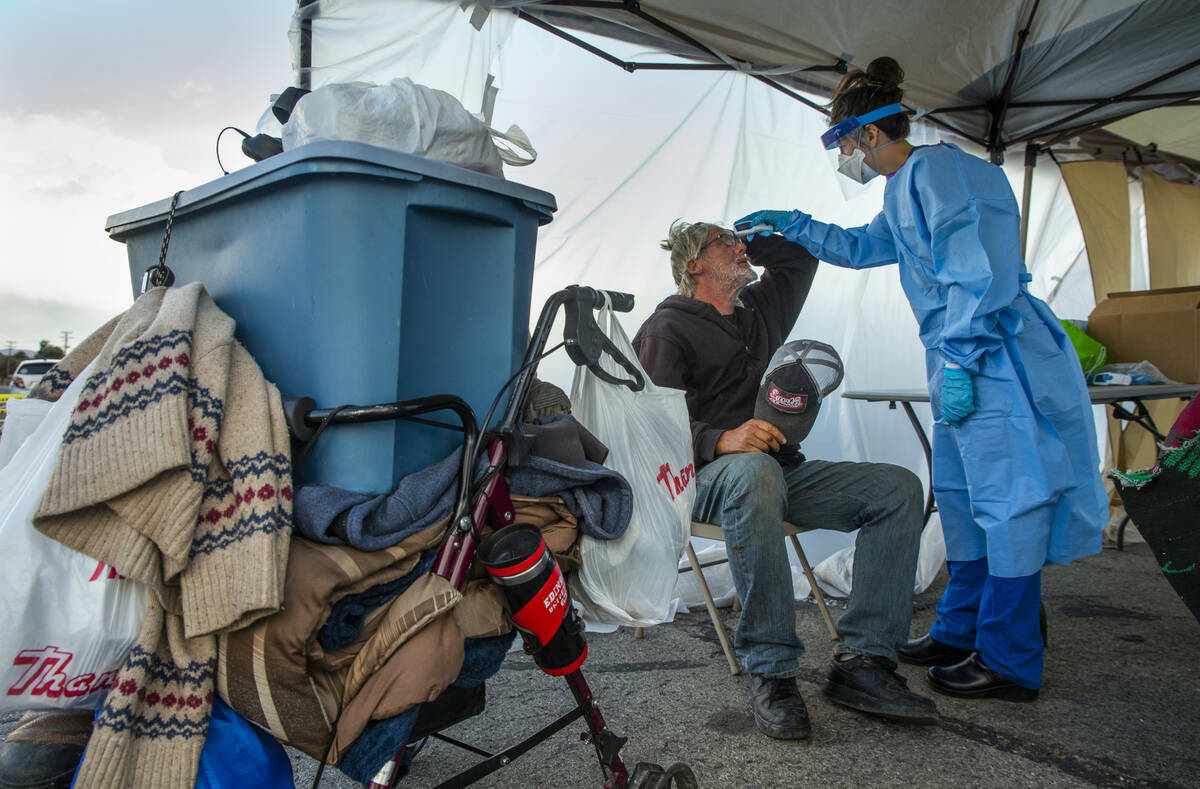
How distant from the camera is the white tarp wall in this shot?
2639mm

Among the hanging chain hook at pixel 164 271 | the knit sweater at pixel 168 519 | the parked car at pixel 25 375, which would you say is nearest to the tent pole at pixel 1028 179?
the hanging chain hook at pixel 164 271

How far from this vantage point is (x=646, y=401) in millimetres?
1546

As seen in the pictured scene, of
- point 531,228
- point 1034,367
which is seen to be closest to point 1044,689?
point 1034,367

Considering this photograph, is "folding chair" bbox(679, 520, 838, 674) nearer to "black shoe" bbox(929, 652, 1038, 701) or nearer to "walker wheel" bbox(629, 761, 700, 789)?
"black shoe" bbox(929, 652, 1038, 701)

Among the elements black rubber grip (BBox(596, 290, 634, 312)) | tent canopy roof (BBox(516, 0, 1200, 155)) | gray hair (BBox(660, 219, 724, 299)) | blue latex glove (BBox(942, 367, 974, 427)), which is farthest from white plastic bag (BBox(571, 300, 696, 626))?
tent canopy roof (BBox(516, 0, 1200, 155))

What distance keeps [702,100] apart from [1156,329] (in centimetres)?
231

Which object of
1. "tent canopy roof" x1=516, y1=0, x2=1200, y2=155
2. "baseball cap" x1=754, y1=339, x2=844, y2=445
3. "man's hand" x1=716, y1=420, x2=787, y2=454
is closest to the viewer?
"baseball cap" x1=754, y1=339, x2=844, y2=445

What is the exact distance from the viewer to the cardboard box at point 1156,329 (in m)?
3.29

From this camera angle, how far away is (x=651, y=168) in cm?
317

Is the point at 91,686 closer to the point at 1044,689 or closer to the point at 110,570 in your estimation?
the point at 110,570

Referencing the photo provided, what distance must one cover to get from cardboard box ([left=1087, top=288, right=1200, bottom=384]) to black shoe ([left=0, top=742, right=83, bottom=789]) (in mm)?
4029

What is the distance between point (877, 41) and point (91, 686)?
11.6 ft

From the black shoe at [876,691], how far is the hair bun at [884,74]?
5.86 ft

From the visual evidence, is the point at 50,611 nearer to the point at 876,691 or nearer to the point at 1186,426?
the point at 876,691
